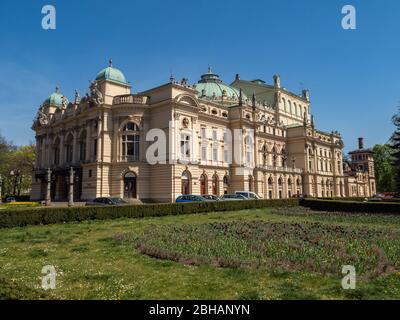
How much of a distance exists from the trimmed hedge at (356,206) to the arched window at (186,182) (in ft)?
59.5

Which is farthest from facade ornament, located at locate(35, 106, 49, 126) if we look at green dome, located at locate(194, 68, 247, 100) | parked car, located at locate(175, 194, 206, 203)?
parked car, located at locate(175, 194, 206, 203)

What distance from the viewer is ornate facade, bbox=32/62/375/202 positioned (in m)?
49.0

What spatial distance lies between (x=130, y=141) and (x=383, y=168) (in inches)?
3723

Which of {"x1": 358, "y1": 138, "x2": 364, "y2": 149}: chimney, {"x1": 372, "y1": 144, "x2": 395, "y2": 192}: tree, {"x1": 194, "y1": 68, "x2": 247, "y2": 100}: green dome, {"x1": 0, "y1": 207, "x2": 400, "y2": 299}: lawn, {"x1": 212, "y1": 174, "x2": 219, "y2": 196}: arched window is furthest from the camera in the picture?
{"x1": 358, "y1": 138, "x2": 364, "y2": 149}: chimney

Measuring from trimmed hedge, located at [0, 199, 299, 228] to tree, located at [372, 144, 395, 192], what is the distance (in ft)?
269

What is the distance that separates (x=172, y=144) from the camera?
47594 mm

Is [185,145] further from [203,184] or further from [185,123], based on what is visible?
[203,184]

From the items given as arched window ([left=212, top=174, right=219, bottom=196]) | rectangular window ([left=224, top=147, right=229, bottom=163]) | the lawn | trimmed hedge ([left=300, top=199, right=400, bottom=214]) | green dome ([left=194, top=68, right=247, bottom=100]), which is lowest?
the lawn

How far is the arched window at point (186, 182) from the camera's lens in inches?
1954

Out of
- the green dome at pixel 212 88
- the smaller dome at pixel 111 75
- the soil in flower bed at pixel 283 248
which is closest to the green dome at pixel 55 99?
the smaller dome at pixel 111 75

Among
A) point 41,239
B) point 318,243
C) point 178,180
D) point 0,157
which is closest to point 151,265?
point 318,243

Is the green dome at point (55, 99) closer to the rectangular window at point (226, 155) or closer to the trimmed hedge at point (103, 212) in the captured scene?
the rectangular window at point (226, 155)

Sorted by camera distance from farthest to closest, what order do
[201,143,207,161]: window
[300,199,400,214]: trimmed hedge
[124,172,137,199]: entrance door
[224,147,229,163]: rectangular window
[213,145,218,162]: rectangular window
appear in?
[224,147,229,163]: rectangular window < [213,145,218,162]: rectangular window < [201,143,207,161]: window < [124,172,137,199]: entrance door < [300,199,400,214]: trimmed hedge

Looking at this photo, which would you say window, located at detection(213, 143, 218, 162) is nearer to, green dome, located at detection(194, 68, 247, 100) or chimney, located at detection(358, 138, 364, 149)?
green dome, located at detection(194, 68, 247, 100)
